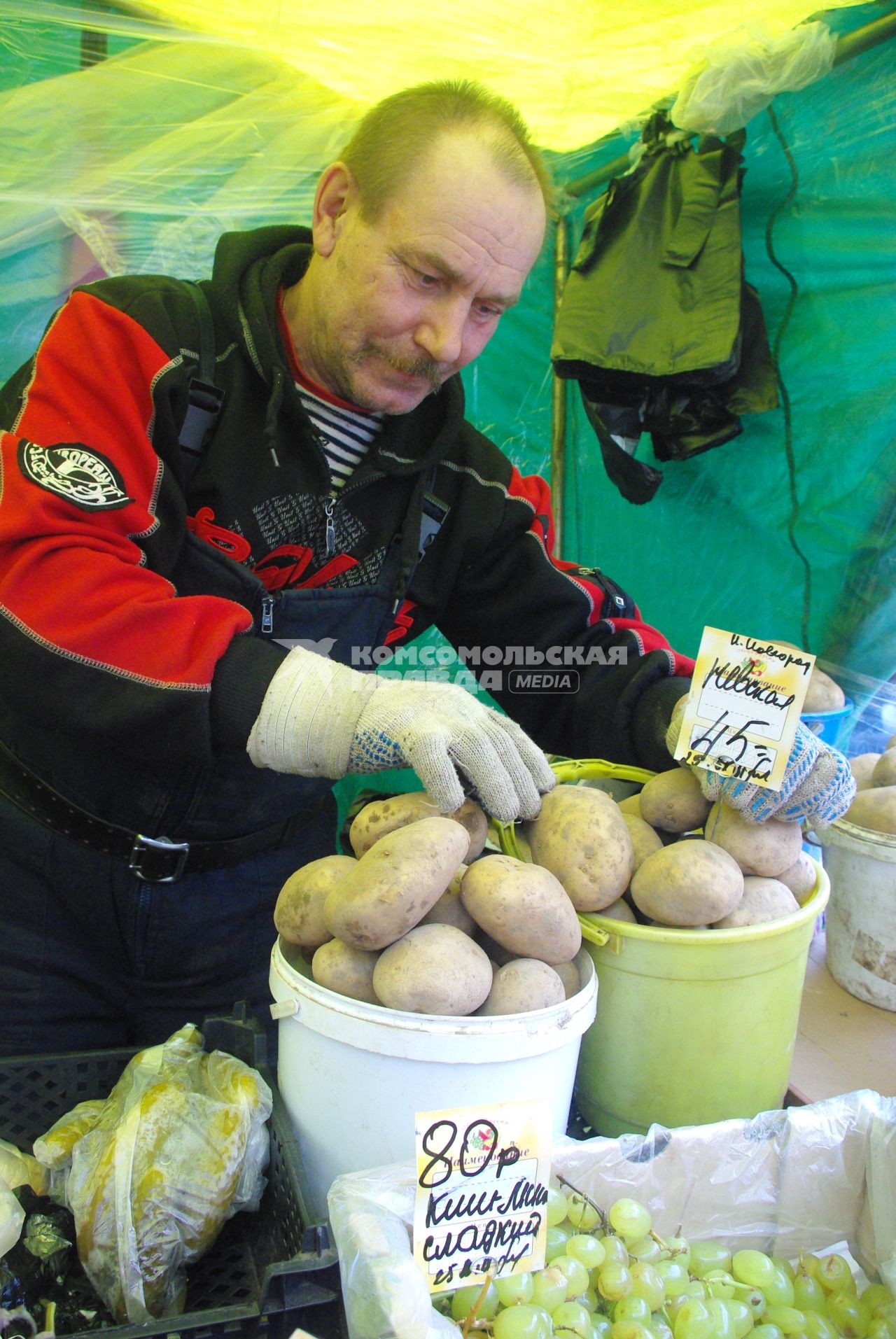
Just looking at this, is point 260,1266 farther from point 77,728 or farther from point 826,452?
point 826,452

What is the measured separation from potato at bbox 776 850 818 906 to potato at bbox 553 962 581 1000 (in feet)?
1.15

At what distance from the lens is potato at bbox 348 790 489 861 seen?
110 centimetres

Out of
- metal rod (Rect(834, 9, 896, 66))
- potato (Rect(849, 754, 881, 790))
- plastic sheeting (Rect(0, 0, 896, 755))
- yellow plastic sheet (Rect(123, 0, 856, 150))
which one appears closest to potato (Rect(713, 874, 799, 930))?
potato (Rect(849, 754, 881, 790))

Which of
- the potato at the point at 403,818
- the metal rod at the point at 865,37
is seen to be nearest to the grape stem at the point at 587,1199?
the potato at the point at 403,818

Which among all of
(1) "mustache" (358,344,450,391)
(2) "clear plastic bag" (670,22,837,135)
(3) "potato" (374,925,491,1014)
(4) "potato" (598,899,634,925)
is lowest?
(4) "potato" (598,899,634,925)

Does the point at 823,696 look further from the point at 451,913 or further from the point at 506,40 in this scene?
the point at 506,40

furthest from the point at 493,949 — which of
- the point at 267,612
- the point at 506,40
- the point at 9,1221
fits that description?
the point at 506,40

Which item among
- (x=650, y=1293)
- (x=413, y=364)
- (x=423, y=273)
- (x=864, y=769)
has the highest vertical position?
(x=423, y=273)

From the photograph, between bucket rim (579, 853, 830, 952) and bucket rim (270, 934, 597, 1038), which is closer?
bucket rim (270, 934, 597, 1038)

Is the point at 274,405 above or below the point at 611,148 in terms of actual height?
below

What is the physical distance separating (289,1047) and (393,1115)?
0.15 metres

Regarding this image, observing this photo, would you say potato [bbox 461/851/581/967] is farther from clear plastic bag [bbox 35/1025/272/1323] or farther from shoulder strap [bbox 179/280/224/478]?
shoulder strap [bbox 179/280/224/478]

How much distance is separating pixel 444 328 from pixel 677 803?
0.77 m

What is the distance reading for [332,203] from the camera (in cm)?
146
